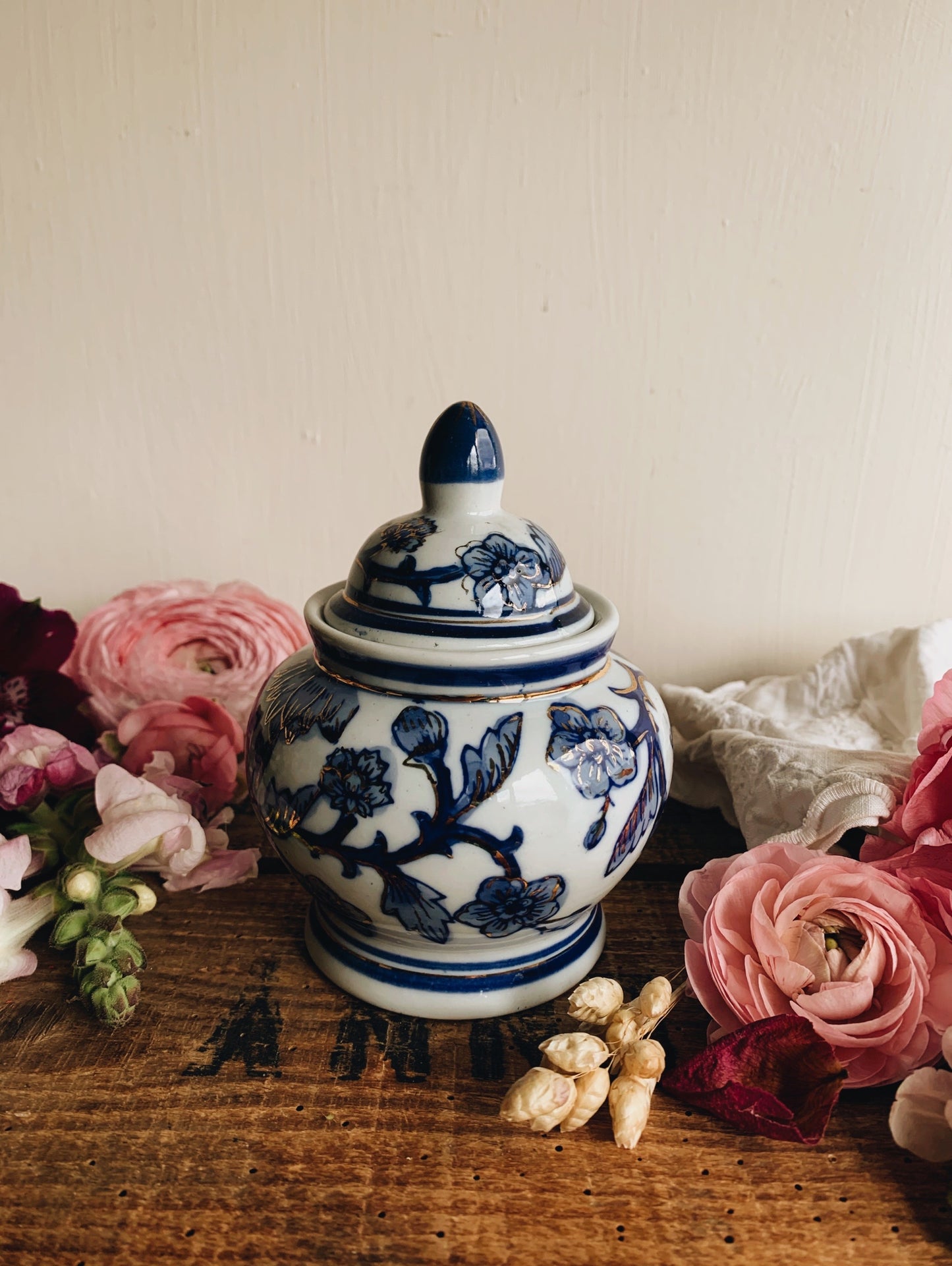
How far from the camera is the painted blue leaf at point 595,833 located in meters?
0.49

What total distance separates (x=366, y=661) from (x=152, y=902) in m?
0.23

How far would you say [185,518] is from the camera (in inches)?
33.1

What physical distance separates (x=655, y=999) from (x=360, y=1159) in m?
0.18

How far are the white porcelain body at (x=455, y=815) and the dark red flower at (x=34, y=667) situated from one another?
222mm

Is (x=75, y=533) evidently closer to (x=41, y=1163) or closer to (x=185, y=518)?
(x=185, y=518)

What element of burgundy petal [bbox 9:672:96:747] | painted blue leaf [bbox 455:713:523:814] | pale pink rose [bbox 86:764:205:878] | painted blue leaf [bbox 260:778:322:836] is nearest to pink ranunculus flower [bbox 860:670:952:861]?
painted blue leaf [bbox 455:713:523:814]

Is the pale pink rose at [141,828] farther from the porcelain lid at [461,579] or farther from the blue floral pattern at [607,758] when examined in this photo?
the blue floral pattern at [607,758]

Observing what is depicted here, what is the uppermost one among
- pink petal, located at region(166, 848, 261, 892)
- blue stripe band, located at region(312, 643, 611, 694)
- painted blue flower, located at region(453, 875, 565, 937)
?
blue stripe band, located at region(312, 643, 611, 694)

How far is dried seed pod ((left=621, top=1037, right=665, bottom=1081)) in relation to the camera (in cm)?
46

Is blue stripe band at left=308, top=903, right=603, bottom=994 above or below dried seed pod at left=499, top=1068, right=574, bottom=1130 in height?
below

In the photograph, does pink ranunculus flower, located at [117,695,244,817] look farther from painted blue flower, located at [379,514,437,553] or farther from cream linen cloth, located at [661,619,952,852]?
cream linen cloth, located at [661,619,952,852]

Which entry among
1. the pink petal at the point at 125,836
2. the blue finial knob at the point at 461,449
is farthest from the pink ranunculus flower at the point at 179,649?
the blue finial knob at the point at 461,449

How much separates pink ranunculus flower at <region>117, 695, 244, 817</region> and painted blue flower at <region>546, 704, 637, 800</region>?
12.3 inches

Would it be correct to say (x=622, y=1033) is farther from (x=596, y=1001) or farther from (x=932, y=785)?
(x=932, y=785)
